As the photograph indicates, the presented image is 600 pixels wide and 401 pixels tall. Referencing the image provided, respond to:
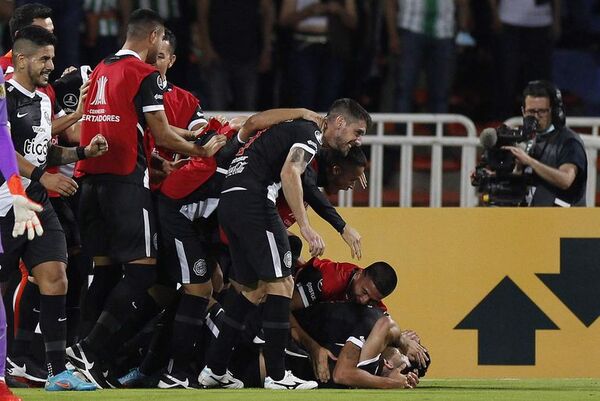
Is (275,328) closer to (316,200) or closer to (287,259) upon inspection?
(287,259)

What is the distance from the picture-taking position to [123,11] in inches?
548

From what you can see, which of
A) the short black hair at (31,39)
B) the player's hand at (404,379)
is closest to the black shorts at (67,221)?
the short black hair at (31,39)

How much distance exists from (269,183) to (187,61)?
4.66 meters

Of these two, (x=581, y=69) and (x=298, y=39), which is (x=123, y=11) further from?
(x=581, y=69)

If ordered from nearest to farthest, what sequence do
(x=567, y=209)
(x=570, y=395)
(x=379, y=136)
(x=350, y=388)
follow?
(x=570, y=395) < (x=350, y=388) < (x=567, y=209) < (x=379, y=136)

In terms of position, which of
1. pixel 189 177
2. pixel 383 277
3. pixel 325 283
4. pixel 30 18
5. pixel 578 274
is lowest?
pixel 578 274

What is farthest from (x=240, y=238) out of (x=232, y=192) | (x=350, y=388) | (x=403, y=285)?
(x=403, y=285)

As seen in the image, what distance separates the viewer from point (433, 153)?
1284 cm

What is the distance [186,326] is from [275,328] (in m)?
0.62

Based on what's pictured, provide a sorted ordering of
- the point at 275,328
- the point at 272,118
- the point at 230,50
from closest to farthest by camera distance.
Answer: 1. the point at 275,328
2. the point at 272,118
3. the point at 230,50

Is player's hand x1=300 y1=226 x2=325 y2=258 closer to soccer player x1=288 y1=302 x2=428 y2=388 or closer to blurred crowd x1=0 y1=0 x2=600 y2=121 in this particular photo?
soccer player x1=288 y1=302 x2=428 y2=388

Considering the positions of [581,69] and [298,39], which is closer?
[298,39]

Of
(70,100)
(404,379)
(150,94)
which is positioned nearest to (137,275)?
(150,94)

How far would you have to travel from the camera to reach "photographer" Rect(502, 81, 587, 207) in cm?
1184
